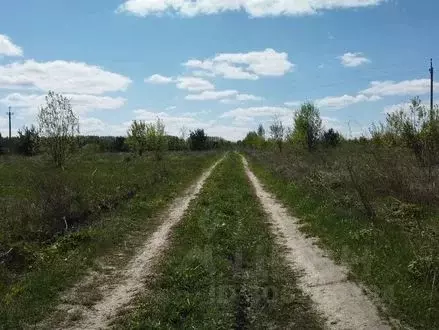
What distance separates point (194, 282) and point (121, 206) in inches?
386

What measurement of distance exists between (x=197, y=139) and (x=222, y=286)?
344ft

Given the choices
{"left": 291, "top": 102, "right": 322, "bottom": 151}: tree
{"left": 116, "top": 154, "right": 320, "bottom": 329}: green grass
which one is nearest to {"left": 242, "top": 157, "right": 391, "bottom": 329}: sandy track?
{"left": 116, "top": 154, "right": 320, "bottom": 329}: green grass

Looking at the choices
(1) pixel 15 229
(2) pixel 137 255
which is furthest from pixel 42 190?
(2) pixel 137 255

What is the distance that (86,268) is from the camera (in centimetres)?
1027

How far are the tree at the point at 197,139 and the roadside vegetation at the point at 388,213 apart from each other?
87296 millimetres

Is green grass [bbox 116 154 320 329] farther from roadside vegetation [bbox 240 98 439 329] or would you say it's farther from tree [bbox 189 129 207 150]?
tree [bbox 189 129 207 150]

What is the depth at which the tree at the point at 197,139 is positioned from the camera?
112 meters

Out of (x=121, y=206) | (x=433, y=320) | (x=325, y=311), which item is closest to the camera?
(x=433, y=320)

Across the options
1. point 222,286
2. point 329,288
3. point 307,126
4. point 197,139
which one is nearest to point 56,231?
point 222,286

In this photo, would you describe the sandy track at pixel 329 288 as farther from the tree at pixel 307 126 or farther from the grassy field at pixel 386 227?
the tree at pixel 307 126

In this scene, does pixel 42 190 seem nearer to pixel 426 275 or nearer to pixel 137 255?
pixel 137 255

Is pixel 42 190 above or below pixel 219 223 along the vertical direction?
above

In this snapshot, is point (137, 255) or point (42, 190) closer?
point (137, 255)

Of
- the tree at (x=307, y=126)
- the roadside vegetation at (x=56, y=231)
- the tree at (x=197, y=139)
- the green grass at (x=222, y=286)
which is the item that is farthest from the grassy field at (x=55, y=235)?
the tree at (x=197, y=139)
